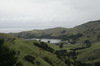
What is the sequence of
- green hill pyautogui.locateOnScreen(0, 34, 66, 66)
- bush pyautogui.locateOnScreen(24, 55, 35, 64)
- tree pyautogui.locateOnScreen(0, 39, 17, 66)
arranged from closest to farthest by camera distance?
tree pyautogui.locateOnScreen(0, 39, 17, 66), green hill pyautogui.locateOnScreen(0, 34, 66, 66), bush pyautogui.locateOnScreen(24, 55, 35, 64)

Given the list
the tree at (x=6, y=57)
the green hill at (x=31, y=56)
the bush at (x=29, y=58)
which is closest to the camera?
the tree at (x=6, y=57)

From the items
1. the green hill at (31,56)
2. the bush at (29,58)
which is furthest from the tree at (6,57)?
the bush at (29,58)

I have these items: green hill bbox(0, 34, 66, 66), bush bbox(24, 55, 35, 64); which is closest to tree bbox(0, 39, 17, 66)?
green hill bbox(0, 34, 66, 66)

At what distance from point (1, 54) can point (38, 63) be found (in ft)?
252

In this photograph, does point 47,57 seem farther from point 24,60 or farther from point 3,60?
point 3,60

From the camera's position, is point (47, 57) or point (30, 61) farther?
point (47, 57)

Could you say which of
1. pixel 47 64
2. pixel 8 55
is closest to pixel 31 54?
pixel 47 64

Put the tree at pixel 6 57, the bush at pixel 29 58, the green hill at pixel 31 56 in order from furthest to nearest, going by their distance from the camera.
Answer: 1. the bush at pixel 29 58
2. the green hill at pixel 31 56
3. the tree at pixel 6 57

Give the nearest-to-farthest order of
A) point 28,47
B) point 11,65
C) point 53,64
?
point 11,65
point 53,64
point 28,47

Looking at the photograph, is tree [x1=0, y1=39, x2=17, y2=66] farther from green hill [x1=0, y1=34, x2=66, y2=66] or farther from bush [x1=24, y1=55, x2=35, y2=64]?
bush [x1=24, y1=55, x2=35, y2=64]

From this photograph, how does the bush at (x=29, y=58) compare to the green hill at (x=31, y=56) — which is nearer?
the green hill at (x=31, y=56)

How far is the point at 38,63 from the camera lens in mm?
120875

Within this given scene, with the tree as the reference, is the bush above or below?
below

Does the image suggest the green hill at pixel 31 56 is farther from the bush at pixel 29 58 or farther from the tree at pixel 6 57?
the tree at pixel 6 57
